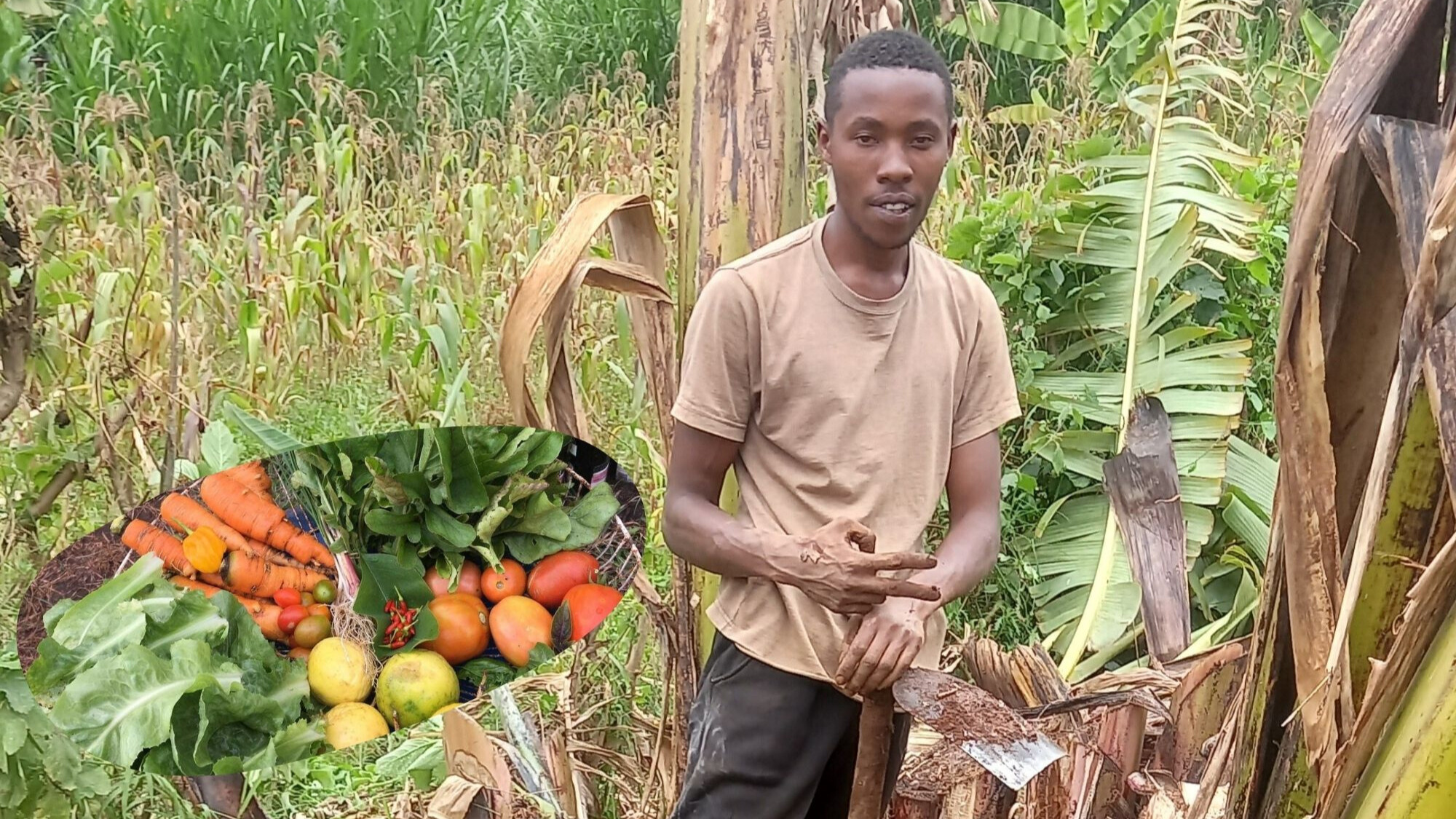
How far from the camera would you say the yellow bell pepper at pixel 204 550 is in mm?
2473

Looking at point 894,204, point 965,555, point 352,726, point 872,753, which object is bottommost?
point 352,726

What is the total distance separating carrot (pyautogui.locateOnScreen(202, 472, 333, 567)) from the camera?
2.50 m

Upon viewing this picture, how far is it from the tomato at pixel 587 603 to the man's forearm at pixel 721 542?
0.85m

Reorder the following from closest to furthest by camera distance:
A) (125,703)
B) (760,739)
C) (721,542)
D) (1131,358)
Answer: (721,542), (760,739), (125,703), (1131,358)

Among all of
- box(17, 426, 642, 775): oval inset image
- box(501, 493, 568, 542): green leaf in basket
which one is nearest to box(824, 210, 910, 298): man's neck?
box(17, 426, 642, 775): oval inset image

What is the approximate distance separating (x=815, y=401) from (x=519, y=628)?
1.15 m

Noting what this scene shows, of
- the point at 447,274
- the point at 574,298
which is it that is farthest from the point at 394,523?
the point at 447,274

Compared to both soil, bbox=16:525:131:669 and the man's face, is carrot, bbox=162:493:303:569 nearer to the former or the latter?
soil, bbox=16:525:131:669

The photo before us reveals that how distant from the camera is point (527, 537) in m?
2.72

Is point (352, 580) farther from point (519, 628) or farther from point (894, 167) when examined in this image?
point (894, 167)

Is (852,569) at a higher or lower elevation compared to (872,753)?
higher

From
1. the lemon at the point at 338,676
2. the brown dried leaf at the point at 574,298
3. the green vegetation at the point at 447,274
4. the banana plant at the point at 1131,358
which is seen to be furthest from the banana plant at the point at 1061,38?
the lemon at the point at 338,676

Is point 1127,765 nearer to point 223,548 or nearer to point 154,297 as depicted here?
point 223,548

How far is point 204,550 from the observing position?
250cm
